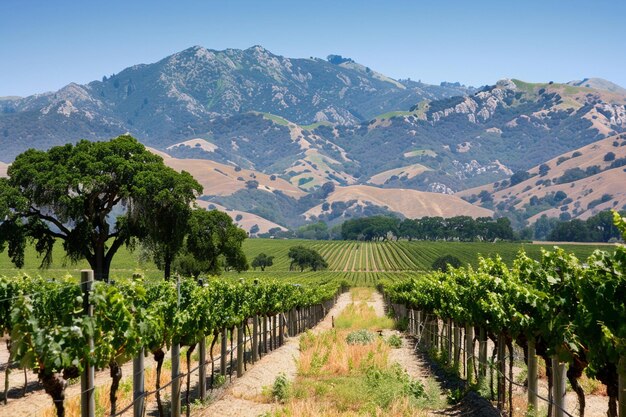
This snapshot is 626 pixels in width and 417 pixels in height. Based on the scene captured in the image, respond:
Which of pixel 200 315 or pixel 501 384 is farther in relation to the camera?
pixel 200 315

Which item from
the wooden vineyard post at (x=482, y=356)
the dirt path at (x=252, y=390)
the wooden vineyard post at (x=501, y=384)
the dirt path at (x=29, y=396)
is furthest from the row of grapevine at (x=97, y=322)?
the wooden vineyard post at (x=501, y=384)

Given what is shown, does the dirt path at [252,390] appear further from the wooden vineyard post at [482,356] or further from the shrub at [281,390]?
the wooden vineyard post at [482,356]

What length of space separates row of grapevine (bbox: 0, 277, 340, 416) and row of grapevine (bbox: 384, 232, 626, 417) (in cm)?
789

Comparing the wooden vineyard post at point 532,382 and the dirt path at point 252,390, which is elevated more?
the wooden vineyard post at point 532,382

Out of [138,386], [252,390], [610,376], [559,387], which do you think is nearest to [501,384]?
[559,387]

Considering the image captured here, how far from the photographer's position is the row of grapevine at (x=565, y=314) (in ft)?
38.5

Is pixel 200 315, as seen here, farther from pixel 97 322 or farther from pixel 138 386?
pixel 97 322

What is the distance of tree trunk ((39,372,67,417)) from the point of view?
12234 millimetres

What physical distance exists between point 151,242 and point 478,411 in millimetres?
33455

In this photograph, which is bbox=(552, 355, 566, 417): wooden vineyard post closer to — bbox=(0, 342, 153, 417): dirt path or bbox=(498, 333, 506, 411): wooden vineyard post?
bbox=(498, 333, 506, 411): wooden vineyard post

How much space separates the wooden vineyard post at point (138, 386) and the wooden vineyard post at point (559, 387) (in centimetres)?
828

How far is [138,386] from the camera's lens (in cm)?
1591

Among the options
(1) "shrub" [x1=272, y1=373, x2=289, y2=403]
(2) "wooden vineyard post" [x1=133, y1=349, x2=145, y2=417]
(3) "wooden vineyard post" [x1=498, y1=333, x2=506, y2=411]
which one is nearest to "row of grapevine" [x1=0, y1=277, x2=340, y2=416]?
(2) "wooden vineyard post" [x1=133, y1=349, x2=145, y2=417]

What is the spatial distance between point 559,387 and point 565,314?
165 centimetres
